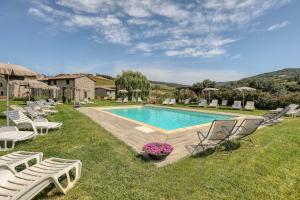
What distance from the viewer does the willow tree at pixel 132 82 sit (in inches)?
1336

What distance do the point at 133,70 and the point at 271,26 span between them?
24478 millimetres

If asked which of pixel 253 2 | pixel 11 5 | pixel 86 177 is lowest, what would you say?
pixel 86 177

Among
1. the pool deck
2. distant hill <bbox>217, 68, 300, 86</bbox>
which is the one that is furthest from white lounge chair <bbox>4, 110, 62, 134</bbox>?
distant hill <bbox>217, 68, 300, 86</bbox>

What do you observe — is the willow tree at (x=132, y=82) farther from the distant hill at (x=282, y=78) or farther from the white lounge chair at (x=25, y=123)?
the white lounge chair at (x=25, y=123)

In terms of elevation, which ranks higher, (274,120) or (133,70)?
(133,70)

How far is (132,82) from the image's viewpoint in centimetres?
3403

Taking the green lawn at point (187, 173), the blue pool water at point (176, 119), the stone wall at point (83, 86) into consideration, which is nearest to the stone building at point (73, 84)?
the stone wall at point (83, 86)

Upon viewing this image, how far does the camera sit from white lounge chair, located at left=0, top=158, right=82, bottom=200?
2383mm

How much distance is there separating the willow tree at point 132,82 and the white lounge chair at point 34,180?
3013cm

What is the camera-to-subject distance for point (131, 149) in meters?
5.27

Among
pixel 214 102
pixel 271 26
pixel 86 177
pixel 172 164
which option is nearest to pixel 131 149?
pixel 172 164

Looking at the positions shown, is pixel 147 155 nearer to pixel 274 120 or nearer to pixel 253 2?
pixel 274 120

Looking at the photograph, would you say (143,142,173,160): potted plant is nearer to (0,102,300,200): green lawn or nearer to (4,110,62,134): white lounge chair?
(0,102,300,200): green lawn

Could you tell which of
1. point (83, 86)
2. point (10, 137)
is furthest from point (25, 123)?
point (83, 86)
